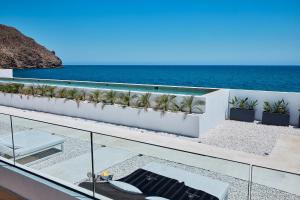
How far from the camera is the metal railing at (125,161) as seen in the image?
270 cm

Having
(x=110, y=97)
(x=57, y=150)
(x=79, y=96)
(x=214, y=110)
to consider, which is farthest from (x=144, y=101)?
(x=57, y=150)

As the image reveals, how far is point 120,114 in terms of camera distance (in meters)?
9.23

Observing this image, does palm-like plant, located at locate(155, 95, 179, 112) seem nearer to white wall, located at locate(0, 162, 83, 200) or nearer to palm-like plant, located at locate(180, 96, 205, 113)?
palm-like plant, located at locate(180, 96, 205, 113)

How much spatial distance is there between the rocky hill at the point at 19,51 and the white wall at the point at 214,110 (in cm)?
7121

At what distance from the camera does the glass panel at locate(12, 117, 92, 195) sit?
141 inches

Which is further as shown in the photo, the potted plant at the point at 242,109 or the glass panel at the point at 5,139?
the potted plant at the point at 242,109

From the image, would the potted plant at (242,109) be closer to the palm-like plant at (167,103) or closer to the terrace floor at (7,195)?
the palm-like plant at (167,103)

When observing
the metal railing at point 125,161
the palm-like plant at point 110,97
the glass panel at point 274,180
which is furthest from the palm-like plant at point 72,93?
the glass panel at point 274,180

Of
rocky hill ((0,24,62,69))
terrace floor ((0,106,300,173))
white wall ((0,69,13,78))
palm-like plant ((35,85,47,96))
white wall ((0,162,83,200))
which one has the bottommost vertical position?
terrace floor ((0,106,300,173))

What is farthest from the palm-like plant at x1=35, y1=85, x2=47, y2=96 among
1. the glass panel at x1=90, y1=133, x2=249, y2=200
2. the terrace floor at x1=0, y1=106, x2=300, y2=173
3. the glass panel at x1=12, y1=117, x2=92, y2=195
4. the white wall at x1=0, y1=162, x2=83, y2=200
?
the glass panel at x1=90, y1=133, x2=249, y2=200

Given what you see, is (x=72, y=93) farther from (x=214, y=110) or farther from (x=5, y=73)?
(x=5, y=73)

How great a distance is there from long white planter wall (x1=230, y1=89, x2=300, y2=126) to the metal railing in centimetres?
646

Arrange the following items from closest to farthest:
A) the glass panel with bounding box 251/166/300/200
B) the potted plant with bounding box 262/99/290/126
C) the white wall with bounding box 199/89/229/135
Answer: the glass panel with bounding box 251/166/300/200, the white wall with bounding box 199/89/229/135, the potted plant with bounding box 262/99/290/126

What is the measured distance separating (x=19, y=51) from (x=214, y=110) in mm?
81223
